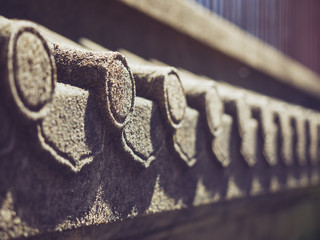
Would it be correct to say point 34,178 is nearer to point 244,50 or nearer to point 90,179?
point 90,179

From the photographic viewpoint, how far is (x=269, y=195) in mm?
1636

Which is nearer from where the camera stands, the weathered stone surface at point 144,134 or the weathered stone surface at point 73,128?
the weathered stone surface at point 73,128

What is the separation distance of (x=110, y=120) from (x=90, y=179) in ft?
0.33

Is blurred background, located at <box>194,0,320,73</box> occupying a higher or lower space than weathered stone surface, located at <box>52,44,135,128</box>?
higher

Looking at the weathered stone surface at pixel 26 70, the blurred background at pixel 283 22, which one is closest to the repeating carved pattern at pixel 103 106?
the weathered stone surface at pixel 26 70

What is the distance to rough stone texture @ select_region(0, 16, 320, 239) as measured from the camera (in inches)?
20.7

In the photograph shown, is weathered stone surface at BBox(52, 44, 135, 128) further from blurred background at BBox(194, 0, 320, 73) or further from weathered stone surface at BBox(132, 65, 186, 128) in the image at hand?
blurred background at BBox(194, 0, 320, 73)

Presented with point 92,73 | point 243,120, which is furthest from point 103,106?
point 243,120

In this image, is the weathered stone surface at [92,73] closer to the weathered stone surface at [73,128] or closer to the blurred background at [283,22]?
the weathered stone surface at [73,128]

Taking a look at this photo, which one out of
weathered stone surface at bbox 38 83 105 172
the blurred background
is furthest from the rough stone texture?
the blurred background

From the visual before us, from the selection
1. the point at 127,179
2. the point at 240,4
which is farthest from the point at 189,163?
the point at 240,4

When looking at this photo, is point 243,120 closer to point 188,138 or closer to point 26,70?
point 188,138

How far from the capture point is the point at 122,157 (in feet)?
2.41

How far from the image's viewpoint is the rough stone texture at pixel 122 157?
1.73 ft
